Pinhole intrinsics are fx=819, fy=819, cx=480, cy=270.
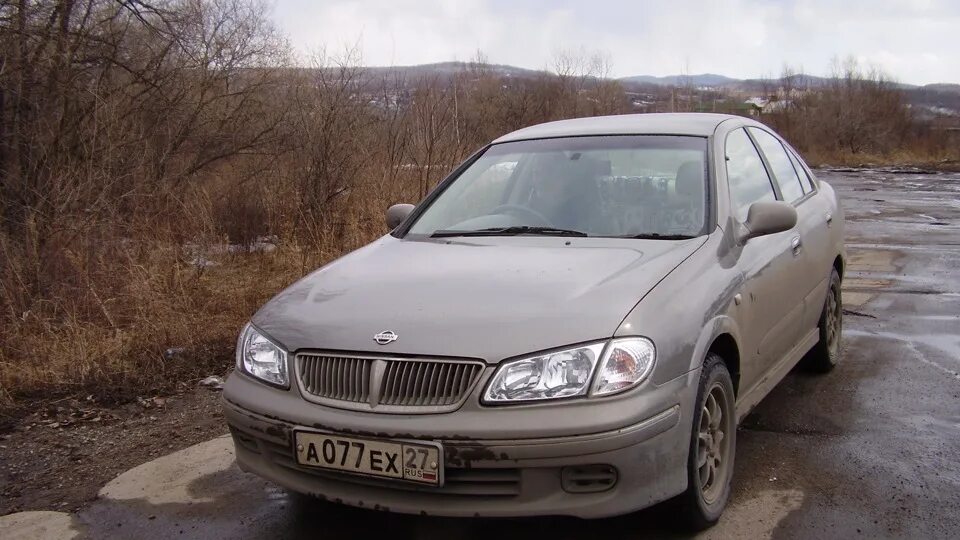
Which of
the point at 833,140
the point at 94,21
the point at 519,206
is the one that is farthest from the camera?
the point at 833,140

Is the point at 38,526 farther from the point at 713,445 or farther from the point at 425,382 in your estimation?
the point at 713,445

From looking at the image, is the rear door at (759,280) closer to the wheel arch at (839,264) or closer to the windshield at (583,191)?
the windshield at (583,191)

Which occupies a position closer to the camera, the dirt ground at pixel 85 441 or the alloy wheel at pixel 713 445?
the alloy wheel at pixel 713 445

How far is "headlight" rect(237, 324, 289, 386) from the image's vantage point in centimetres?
288

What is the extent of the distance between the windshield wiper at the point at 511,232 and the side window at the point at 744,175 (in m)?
0.78

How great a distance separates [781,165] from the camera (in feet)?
15.9

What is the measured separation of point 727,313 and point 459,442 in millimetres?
1278

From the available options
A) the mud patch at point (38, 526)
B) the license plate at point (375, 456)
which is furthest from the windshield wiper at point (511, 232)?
the mud patch at point (38, 526)

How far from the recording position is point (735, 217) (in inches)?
143

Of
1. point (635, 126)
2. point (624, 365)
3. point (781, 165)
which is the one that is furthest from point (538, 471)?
point (781, 165)

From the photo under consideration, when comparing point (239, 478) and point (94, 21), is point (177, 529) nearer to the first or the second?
point (239, 478)

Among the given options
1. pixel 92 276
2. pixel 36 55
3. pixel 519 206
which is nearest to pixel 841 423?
pixel 519 206

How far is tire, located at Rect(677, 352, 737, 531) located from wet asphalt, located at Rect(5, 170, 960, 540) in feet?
0.25

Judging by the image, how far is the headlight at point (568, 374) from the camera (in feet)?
8.27
